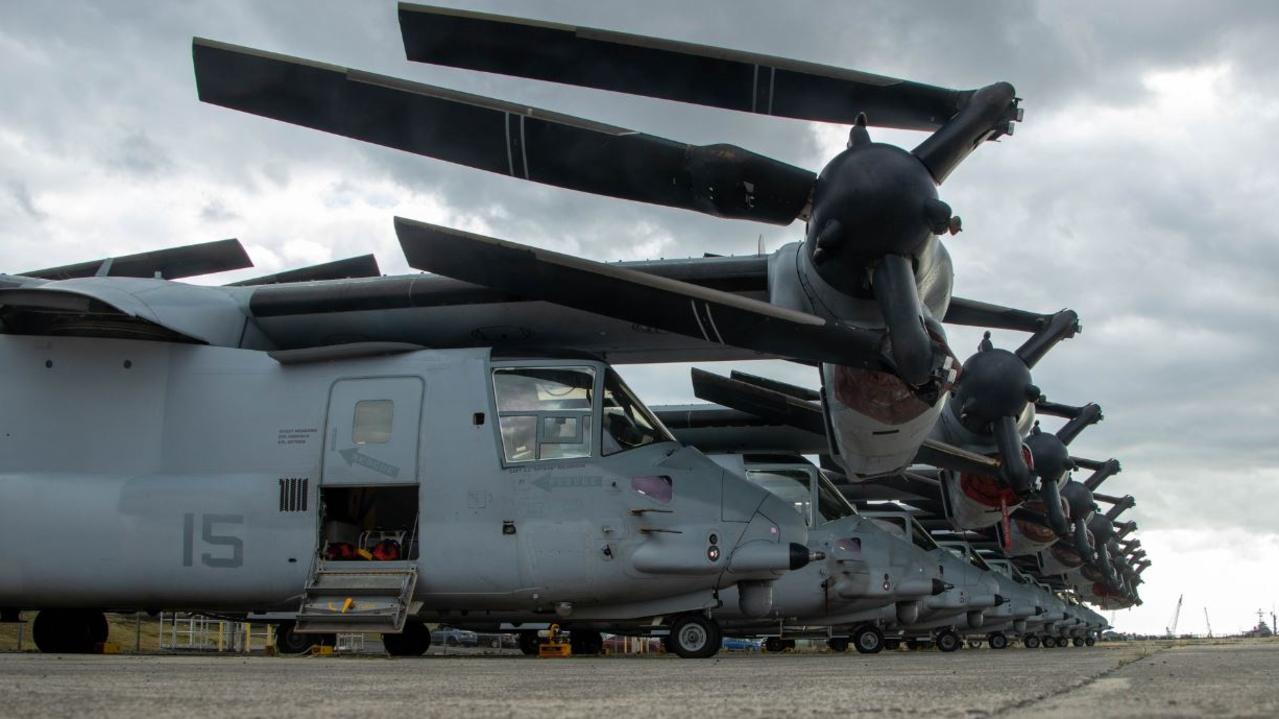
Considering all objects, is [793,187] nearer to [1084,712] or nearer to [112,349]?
[1084,712]

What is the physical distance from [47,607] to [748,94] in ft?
24.5

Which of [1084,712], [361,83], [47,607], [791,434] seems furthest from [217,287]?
[1084,712]

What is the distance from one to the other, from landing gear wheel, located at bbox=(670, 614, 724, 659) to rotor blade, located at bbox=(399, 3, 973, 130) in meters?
4.59

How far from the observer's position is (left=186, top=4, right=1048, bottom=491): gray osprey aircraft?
657 cm

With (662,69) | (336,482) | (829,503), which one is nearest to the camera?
(662,69)

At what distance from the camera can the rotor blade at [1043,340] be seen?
35.5 ft

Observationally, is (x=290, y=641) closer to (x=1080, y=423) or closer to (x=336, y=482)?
(x=336, y=482)

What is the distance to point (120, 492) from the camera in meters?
9.25

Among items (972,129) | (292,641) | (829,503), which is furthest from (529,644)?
(972,129)

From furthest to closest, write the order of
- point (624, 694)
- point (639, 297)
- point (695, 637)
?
1. point (695, 637)
2. point (639, 297)
3. point (624, 694)

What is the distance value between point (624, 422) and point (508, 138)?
3369mm

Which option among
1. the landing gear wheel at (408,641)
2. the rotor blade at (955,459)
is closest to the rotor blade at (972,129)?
the rotor blade at (955,459)

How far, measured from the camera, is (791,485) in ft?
45.3

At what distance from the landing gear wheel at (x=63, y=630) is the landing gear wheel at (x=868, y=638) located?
409 inches
